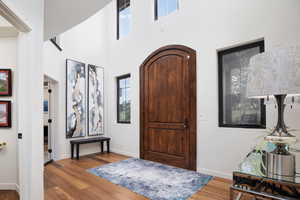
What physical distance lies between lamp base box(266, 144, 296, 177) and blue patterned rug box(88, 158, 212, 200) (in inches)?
54.4

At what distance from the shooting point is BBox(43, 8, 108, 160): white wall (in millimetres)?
4008

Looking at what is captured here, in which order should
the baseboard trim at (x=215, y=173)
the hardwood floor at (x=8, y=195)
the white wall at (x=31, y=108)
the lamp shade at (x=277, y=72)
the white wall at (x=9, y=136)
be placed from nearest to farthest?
the lamp shade at (x=277, y=72) → the white wall at (x=31, y=108) → the hardwood floor at (x=8, y=195) → the white wall at (x=9, y=136) → the baseboard trim at (x=215, y=173)

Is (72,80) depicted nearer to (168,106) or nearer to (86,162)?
(86,162)

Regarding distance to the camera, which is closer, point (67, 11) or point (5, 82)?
point (67, 11)

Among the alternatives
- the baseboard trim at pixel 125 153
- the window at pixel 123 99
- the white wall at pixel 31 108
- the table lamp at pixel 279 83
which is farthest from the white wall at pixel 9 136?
the table lamp at pixel 279 83

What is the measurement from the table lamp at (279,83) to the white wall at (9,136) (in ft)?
10.9

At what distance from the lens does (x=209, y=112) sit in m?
3.13

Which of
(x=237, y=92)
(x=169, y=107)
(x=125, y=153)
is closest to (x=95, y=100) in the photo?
(x=125, y=153)

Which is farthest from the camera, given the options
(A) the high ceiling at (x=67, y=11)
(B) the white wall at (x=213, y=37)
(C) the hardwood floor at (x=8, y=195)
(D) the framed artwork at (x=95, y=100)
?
(D) the framed artwork at (x=95, y=100)

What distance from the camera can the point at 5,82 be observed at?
273cm

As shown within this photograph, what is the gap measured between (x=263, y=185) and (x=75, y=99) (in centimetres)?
436

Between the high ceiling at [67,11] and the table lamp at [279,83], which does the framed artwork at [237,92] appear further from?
the high ceiling at [67,11]

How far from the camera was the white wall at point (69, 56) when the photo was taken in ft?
13.2

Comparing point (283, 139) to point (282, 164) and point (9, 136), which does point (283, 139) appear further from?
point (9, 136)
